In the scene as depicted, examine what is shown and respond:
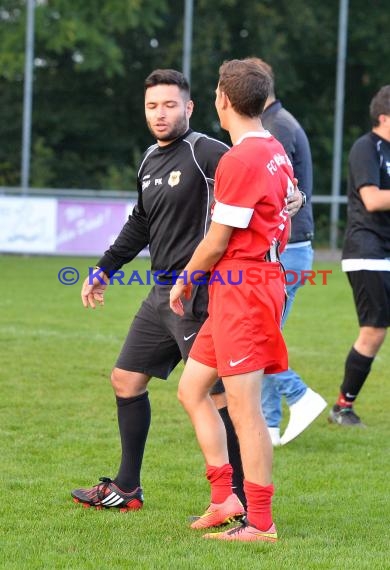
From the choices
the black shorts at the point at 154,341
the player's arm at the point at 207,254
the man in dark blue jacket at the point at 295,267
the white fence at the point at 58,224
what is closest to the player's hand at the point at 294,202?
the player's arm at the point at 207,254

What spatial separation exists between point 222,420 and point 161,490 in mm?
797

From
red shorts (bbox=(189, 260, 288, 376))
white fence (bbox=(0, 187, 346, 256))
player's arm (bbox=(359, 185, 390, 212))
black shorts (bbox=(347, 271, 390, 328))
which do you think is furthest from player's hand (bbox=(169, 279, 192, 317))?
white fence (bbox=(0, 187, 346, 256))

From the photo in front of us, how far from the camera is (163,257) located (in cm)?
547

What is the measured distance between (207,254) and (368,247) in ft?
10.3

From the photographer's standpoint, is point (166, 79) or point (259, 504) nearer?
point (259, 504)

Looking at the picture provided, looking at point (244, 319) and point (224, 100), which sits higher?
point (224, 100)

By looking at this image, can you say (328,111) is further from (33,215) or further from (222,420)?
(222,420)

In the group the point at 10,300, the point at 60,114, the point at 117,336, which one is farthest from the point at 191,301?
the point at 60,114

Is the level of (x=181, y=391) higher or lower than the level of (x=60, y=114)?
lower

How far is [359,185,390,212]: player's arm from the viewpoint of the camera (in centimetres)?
733

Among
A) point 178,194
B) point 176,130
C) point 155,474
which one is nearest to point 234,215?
point 178,194

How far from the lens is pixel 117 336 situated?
11836 millimetres

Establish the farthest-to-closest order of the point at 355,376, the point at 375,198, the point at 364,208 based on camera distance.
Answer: the point at 355,376, the point at 364,208, the point at 375,198

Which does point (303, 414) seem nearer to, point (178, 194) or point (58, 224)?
point (178, 194)
